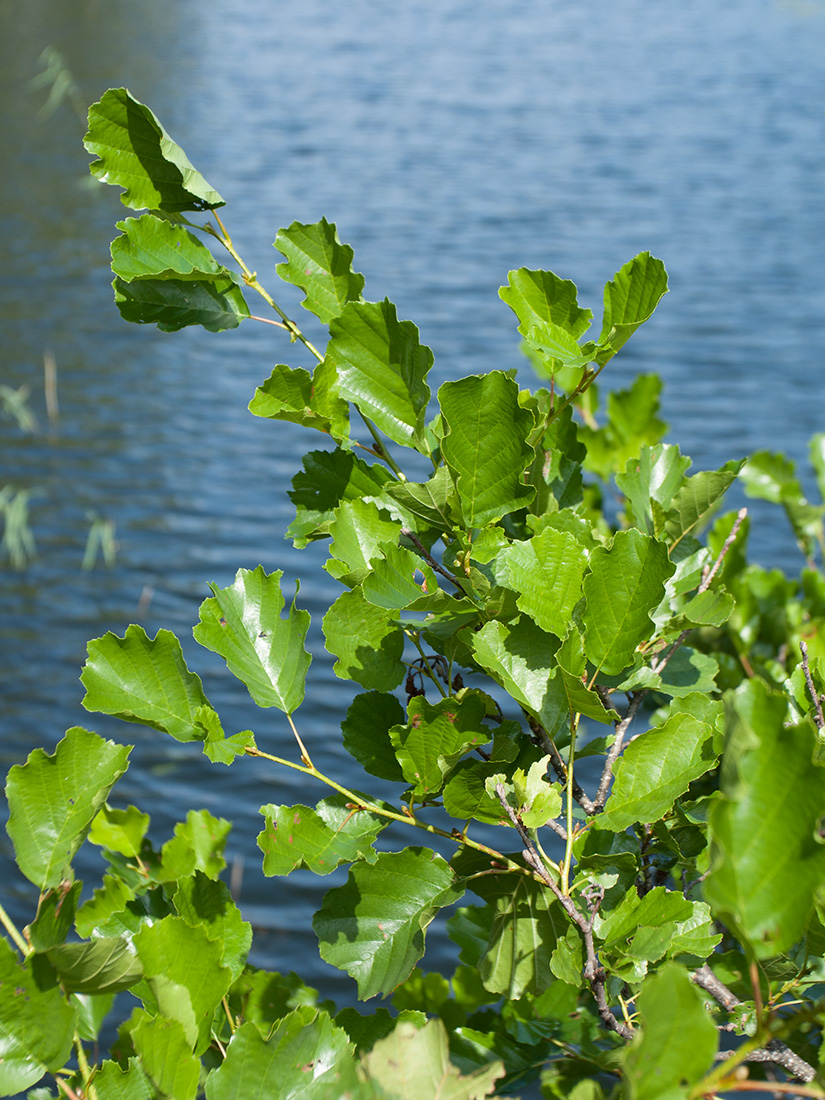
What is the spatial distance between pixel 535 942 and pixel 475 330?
797cm

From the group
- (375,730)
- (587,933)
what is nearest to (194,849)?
(375,730)

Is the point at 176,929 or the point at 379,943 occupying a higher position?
the point at 176,929

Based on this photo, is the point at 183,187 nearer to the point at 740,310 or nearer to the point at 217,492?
the point at 217,492

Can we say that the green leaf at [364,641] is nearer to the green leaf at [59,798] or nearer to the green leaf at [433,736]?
the green leaf at [433,736]

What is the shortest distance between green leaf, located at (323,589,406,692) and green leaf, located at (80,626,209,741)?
0.47ft

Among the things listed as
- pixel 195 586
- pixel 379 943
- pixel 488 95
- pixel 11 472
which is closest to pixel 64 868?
pixel 379 943

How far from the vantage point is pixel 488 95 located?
15.9 metres

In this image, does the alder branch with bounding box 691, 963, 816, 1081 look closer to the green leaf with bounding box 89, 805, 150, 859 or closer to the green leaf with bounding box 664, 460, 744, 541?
the green leaf with bounding box 664, 460, 744, 541

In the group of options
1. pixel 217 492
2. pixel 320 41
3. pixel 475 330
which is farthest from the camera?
pixel 320 41

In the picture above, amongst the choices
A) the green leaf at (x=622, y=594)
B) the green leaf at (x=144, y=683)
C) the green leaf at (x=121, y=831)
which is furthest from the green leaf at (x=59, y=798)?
the green leaf at (x=121, y=831)

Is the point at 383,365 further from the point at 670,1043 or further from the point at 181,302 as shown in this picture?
the point at 670,1043

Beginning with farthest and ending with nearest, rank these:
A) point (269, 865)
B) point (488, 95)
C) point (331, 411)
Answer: point (488, 95) → point (331, 411) → point (269, 865)

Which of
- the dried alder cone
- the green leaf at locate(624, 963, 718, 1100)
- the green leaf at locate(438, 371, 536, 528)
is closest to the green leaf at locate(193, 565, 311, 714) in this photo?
the dried alder cone

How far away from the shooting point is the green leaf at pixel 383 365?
1073mm
